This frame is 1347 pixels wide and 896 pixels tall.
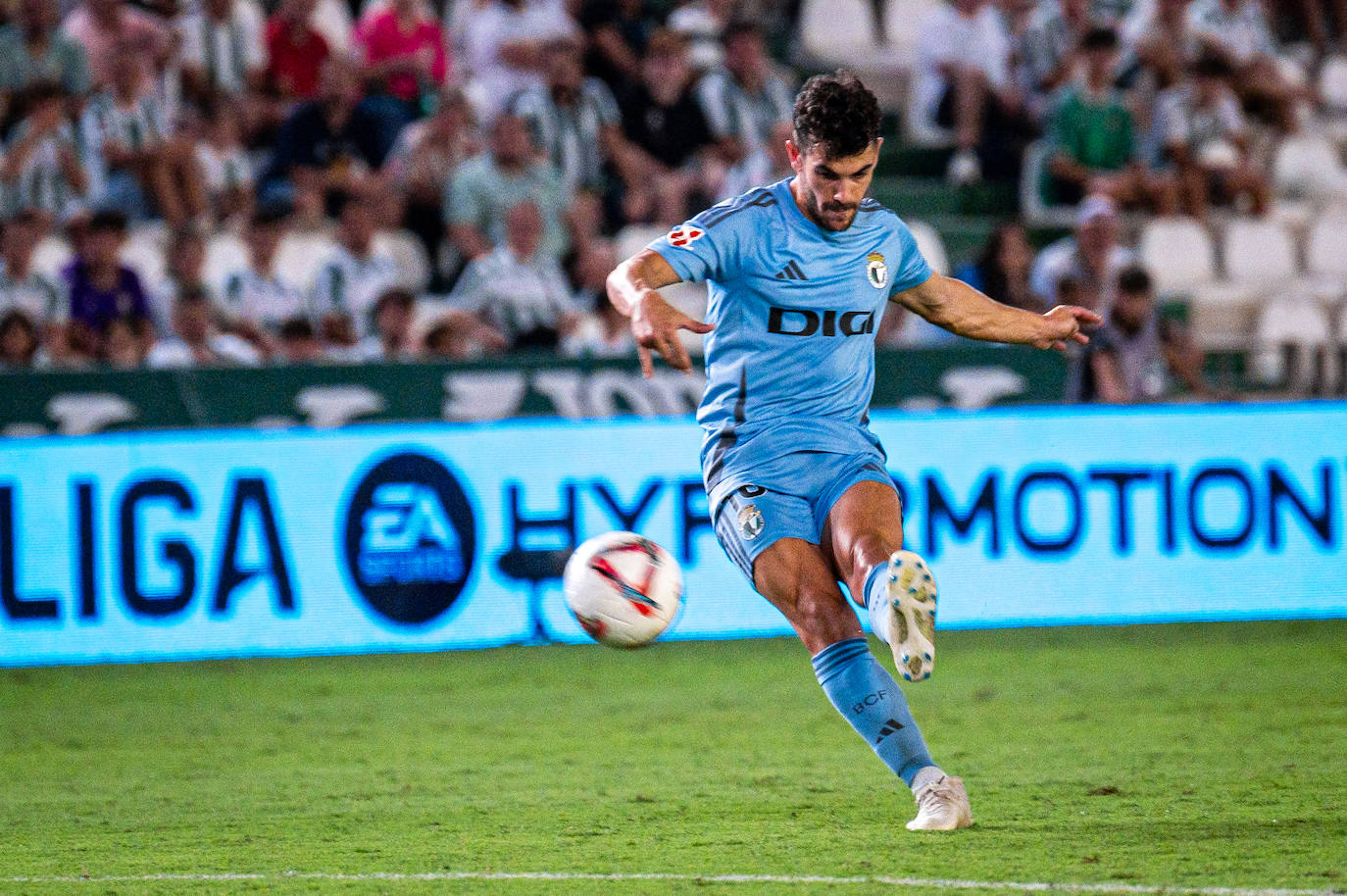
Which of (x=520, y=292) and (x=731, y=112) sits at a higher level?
(x=731, y=112)

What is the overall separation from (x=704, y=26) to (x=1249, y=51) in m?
5.01

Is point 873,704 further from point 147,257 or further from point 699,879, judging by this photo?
point 147,257

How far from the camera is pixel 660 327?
4535mm

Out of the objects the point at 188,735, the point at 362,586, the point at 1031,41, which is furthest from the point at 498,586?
the point at 1031,41

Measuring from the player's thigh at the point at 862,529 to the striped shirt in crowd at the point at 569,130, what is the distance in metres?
8.50

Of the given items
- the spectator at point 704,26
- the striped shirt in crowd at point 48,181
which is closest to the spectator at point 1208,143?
the spectator at point 704,26

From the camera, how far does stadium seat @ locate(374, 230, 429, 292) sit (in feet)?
41.4

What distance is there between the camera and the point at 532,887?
458 centimetres

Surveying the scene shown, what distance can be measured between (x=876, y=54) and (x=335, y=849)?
1243 cm

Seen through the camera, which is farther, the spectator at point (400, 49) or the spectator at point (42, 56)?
the spectator at point (400, 49)

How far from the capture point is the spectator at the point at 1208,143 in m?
14.6

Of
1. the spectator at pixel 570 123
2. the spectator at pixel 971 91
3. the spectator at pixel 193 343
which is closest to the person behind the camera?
the spectator at pixel 193 343

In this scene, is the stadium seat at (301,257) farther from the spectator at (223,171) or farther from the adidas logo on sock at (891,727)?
the adidas logo on sock at (891,727)

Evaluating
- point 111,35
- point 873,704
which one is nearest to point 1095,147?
point 111,35
